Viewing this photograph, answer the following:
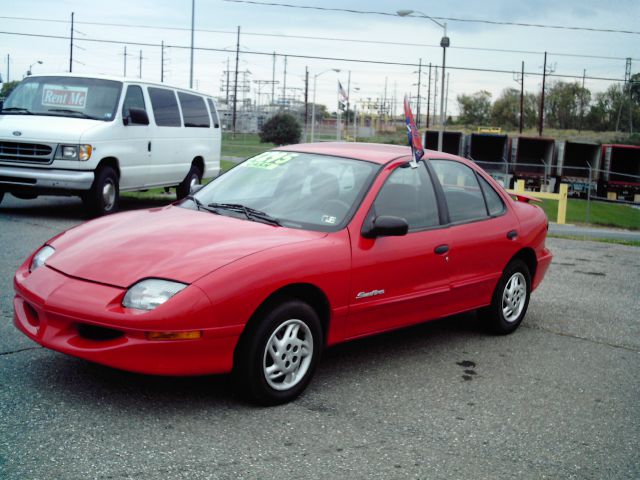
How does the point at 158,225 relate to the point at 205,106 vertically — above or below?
below

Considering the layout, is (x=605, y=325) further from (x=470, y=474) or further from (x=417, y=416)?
(x=470, y=474)

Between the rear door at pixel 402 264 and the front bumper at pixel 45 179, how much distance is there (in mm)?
6853

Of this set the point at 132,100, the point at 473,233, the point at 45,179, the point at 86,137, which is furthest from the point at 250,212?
the point at 132,100

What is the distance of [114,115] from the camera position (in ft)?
38.9

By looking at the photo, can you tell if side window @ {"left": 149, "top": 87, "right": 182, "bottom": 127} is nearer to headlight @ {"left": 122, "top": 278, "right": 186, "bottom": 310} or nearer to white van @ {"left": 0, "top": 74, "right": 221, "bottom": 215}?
white van @ {"left": 0, "top": 74, "right": 221, "bottom": 215}

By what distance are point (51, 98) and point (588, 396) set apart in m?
9.36

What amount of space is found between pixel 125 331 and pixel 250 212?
1.43 metres

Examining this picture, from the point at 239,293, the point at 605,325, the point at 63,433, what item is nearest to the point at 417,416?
the point at 239,293

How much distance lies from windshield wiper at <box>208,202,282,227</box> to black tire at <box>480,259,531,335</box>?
2.19 m

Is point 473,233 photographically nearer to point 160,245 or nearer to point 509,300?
point 509,300

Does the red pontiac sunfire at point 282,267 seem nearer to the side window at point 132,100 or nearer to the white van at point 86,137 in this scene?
the white van at point 86,137

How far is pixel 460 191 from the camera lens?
6.14 metres

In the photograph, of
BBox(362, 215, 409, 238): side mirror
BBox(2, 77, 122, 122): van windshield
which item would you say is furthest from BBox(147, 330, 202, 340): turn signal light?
BBox(2, 77, 122, 122): van windshield

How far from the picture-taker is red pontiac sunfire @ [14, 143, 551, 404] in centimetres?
409
